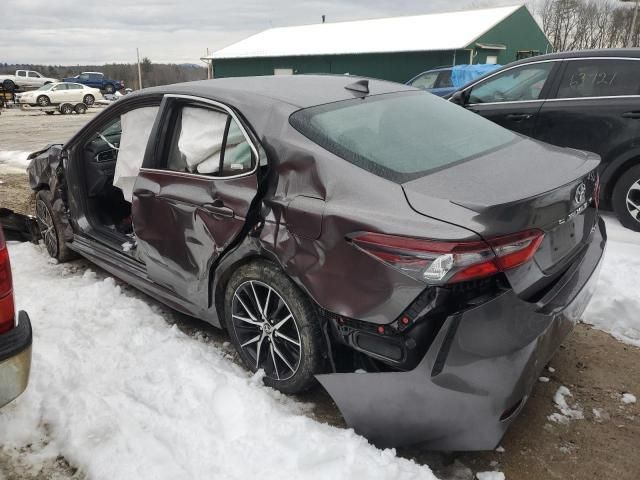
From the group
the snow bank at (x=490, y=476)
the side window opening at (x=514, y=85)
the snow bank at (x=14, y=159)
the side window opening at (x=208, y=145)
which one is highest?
the side window opening at (x=514, y=85)

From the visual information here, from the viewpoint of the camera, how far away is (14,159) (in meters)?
11.2

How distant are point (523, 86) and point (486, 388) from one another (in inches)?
185

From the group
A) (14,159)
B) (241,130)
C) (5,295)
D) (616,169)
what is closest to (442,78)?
(616,169)

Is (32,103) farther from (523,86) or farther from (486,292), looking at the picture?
(486,292)

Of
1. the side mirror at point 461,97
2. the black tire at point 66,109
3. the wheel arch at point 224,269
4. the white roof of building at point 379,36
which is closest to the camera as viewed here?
the wheel arch at point 224,269

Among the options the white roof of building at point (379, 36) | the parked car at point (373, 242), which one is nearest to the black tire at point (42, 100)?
the white roof of building at point (379, 36)

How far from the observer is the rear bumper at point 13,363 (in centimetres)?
208

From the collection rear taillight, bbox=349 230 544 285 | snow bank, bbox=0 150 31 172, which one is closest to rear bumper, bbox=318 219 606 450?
rear taillight, bbox=349 230 544 285

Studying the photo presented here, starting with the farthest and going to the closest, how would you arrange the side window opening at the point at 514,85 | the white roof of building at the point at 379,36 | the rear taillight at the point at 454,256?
the white roof of building at the point at 379,36 → the side window opening at the point at 514,85 → the rear taillight at the point at 454,256

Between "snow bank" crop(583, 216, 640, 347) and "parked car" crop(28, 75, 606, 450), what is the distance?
97cm

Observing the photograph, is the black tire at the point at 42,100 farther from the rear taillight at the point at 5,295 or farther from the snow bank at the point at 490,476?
the snow bank at the point at 490,476

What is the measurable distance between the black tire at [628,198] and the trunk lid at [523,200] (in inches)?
110

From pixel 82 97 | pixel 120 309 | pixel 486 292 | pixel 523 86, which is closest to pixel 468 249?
pixel 486 292

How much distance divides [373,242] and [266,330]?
960 millimetres
